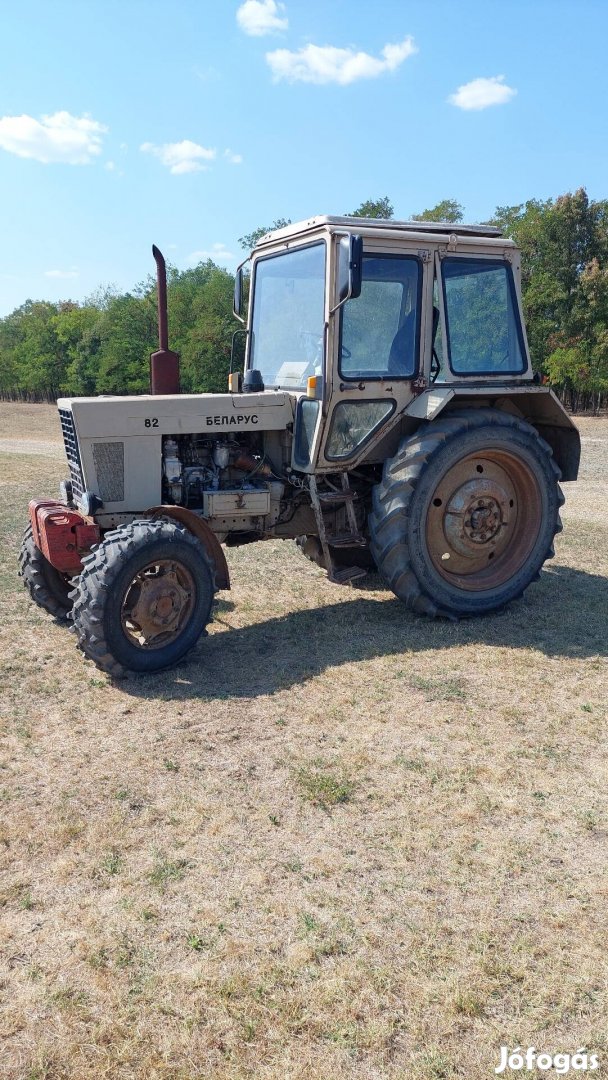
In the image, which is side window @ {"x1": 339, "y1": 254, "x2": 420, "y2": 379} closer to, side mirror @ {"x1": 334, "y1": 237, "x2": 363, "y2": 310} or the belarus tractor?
the belarus tractor

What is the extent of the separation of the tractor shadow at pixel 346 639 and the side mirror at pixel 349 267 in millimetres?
2367

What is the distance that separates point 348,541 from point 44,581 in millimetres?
2289

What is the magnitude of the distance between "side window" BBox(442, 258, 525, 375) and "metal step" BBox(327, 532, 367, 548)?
4.77 ft

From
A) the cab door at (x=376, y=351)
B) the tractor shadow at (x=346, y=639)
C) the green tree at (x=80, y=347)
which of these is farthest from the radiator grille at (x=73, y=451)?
the green tree at (x=80, y=347)

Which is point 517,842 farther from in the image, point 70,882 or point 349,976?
point 70,882

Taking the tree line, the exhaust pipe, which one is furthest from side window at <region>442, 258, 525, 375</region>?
the tree line

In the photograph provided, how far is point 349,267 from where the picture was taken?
193 inches

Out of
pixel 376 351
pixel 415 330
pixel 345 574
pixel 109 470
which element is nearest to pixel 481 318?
pixel 415 330

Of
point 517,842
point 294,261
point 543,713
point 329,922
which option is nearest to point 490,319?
point 294,261

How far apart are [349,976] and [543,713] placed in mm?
2312

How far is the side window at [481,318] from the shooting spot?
19.3 ft

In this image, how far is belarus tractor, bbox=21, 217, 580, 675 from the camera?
5.25m

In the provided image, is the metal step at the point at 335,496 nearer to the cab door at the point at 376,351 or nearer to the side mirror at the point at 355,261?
the cab door at the point at 376,351

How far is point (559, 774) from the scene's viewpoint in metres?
3.81
